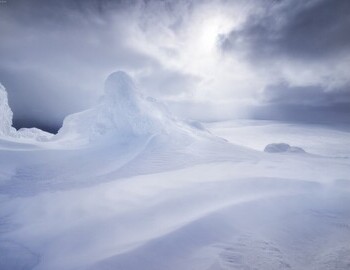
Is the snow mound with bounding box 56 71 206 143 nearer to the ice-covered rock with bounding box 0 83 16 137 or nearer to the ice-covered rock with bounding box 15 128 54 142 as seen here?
the ice-covered rock with bounding box 0 83 16 137

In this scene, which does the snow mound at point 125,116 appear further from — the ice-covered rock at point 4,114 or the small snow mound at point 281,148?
the small snow mound at point 281,148

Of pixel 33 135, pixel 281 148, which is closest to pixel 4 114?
pixel 33 135

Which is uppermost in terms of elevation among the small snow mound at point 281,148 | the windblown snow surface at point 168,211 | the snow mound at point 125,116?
the snow mound at point 125,116

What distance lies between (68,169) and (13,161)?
284 cm

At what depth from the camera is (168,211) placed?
20.5 ft

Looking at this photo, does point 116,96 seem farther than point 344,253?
Yes

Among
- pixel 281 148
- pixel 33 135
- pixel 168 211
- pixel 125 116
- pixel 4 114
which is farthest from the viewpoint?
pixel 33 135

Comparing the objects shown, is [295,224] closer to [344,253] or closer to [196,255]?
[344,253]

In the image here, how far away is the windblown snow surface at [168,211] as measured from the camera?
4434mm

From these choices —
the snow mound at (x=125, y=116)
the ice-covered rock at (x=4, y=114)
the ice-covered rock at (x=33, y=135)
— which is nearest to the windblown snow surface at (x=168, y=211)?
the snow mound at (x=125, y=116)

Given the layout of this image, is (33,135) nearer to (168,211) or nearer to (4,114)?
(4,114)

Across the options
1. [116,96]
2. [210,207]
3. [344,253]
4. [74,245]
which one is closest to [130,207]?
[74,245]

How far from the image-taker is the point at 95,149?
13.4 metres

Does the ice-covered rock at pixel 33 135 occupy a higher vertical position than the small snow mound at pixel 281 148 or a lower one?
higher
